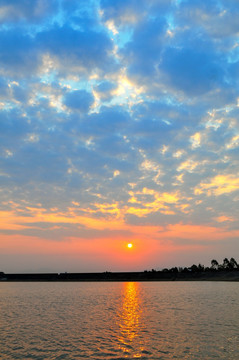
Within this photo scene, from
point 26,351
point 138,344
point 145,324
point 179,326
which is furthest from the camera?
point 145,324

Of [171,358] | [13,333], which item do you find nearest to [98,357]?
[171,358]

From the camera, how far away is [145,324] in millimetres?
41188

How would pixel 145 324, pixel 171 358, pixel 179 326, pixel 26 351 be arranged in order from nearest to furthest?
pixel 171 358
pixel 26 351
pixel 179 326
pixel 145 324

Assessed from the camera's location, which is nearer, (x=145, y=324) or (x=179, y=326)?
(x=179, y=326)

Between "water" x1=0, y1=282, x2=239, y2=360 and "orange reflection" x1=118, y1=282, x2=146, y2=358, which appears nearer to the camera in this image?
"water" x1=0, y1=282, x2=239, y2=360

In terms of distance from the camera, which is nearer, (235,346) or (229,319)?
(235,346)

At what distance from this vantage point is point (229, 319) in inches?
1705

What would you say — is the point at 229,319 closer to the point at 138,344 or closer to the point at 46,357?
the point at 138,344

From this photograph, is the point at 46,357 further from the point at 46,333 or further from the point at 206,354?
the point at 206,354

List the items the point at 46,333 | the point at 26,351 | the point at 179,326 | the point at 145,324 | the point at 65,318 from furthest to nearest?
the point at 65,318 → the point at 145,324 → the point at 179,326 → the point at 46,333 → the point at 26,351

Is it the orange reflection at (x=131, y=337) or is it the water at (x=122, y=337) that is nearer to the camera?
the water at (x=122, y=337)

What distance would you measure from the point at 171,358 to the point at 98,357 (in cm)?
594

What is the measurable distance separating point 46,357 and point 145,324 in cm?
1954

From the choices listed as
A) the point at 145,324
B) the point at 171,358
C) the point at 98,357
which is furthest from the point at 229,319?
the point at 98,357
